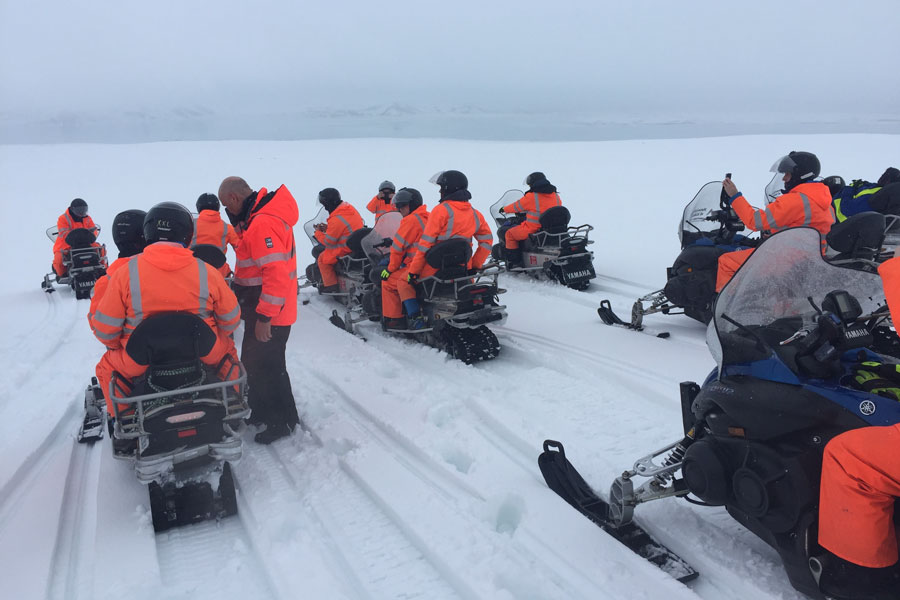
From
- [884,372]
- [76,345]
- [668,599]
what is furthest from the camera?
[76,345]

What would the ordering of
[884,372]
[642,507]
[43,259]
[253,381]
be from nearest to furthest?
[884,372], [642,507], [253,381], [43,259]

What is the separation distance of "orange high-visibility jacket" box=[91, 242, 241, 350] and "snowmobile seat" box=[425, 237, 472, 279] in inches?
97.3

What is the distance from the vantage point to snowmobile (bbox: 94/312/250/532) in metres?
2.84

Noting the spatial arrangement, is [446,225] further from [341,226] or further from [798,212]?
[798,212]

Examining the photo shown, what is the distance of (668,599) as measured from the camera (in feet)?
7.24

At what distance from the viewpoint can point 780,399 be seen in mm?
2062

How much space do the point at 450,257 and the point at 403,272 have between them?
66 centimetres

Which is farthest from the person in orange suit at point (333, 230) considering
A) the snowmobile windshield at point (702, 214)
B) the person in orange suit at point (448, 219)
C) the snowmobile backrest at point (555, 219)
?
the snowmobile windshield at point (702, 214)

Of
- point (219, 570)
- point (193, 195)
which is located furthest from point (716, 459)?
point (193, 195)

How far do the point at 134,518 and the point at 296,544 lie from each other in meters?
0.92

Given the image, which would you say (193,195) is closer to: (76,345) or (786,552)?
(76,345)

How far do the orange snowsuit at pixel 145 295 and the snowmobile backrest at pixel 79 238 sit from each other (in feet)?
23.8

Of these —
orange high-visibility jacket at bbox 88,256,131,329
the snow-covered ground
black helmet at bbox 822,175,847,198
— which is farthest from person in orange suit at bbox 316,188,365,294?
black helmet at bbox 822,175,847,198

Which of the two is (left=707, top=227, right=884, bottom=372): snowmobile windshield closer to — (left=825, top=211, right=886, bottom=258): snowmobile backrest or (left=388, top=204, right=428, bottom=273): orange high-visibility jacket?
(left=825, top=211, right=886, bottom=258): snowmobile backrest
